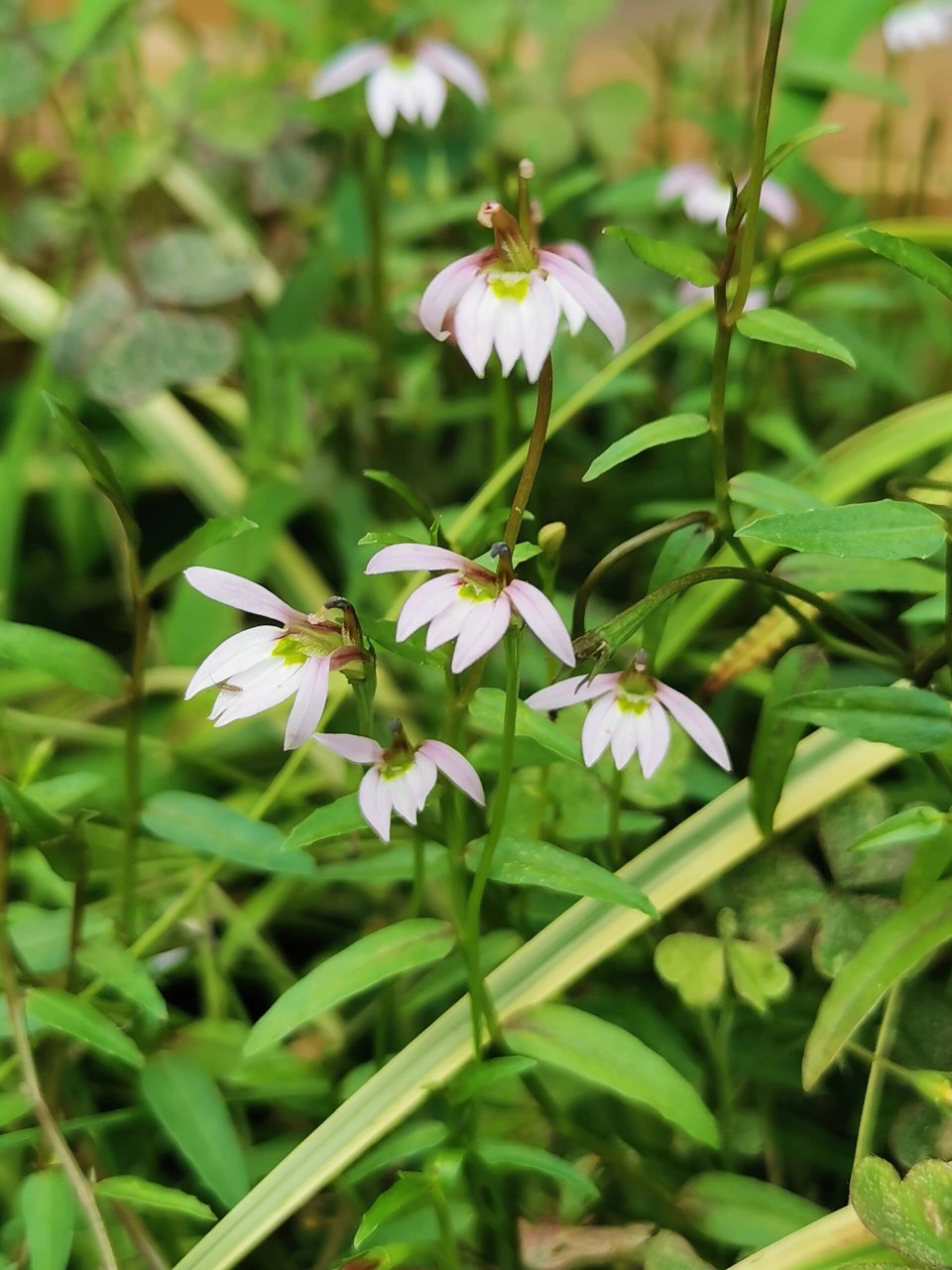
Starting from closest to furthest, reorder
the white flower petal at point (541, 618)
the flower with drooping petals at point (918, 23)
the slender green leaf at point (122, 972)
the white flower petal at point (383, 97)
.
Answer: the white flower petal at point (541, 618)
the slender green leaf at point (122, 972)
the white flower petal at point (383, 97)
the flower with drooping petals at point (918, 23)

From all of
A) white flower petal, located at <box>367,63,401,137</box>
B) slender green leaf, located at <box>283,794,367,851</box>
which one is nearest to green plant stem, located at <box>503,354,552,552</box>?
slender green leaf, located at <box>283,794,367,851</box>

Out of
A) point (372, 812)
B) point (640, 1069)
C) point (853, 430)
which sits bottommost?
point (640, 1069)

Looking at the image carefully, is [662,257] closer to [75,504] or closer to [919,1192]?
[919,1192]

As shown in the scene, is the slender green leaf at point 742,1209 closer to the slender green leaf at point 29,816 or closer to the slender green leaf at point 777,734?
the slender green leaf at point 777,734

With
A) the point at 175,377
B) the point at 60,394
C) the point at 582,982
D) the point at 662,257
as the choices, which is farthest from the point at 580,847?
the point at 60,394

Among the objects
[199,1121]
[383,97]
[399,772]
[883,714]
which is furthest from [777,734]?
[383,97]

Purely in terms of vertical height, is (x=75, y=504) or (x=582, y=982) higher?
(x=75, y=504)

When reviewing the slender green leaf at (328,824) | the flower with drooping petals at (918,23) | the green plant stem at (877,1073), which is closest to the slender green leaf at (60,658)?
the slender green leaf at (328,824)
